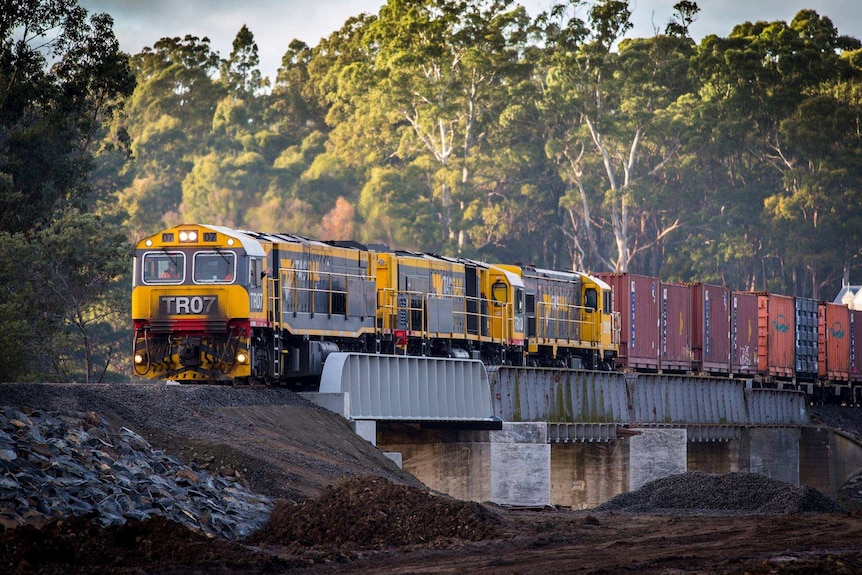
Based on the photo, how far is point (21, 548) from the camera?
16281mm

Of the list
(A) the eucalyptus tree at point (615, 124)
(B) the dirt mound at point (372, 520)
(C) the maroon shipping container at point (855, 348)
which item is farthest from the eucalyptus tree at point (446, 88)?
(B) the dirt mound at point (372, 520)

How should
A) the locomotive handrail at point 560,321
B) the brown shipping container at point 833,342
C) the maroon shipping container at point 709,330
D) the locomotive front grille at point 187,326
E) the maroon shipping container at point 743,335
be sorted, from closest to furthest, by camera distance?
the locomotive front grille at point 187,326 < the locomotive handrail at point 560,321 < the maroon shipping container at point 709,330 < the maroon shipping container at point 743,335 < the brown shipping container at point 833,342

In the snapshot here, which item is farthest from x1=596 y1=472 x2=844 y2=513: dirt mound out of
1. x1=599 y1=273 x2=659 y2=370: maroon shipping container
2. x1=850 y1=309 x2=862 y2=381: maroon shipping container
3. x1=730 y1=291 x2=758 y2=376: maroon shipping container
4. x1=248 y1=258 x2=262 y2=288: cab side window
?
x1=850 y1=309 x2=862 y2=381: maroon shipping container

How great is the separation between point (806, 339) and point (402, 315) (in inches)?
999

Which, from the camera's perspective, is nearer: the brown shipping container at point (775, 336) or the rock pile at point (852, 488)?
the rock pile at point (852, 488)

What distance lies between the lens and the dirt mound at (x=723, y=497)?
30.8 meters

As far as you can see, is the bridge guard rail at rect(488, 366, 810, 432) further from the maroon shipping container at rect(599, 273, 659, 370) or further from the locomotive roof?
the locomotive roof

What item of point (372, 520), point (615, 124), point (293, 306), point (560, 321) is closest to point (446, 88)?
point (615, 124)

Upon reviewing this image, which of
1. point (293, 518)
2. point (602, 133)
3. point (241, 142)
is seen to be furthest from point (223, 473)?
point (241, 142)

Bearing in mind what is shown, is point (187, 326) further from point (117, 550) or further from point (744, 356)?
point (744, 356)

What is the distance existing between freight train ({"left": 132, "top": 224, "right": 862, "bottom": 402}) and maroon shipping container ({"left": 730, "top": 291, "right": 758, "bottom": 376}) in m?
0.06

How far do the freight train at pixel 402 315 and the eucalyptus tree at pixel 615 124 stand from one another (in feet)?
134

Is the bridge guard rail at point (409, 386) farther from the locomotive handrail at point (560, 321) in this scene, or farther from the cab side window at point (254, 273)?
the locomotive handrail at point (560, 321)

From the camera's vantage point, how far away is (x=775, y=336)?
53062 millimetres
